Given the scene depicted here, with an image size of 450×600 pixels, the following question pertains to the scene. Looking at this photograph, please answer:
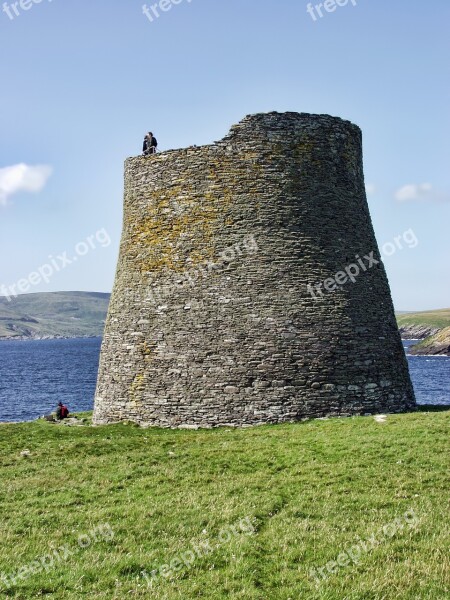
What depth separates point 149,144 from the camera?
27.5m

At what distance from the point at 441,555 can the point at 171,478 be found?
281 inches

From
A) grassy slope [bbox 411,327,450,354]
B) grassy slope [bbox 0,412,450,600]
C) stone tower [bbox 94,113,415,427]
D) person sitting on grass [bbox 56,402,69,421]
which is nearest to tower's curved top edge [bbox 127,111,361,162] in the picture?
stone tower [bbox 94,113,415,427]

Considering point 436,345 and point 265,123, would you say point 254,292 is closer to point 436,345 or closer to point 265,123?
point 265,123

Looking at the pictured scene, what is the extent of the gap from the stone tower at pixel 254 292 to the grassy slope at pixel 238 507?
2272 millimetres

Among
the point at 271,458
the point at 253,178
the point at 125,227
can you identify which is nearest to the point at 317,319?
the point at 253,178

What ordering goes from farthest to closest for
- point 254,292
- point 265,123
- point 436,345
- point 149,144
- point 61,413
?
point 436,345
point 61,413
point 149,144
point 265,123
point 254,292

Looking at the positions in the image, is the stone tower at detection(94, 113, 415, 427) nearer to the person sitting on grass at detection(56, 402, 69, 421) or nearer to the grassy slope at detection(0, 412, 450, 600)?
the grassy slope at detection(0, 412, 450, 600)

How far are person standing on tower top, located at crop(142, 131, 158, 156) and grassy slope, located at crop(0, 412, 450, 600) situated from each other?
13.2 metres

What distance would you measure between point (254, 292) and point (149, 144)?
30.8ft

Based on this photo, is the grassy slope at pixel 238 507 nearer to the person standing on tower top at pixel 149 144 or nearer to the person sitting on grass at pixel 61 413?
the person sitting on grass at pixel 61 413

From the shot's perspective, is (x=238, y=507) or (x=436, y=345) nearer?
(x=238, y=507)

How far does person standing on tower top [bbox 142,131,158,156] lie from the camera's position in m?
27.2

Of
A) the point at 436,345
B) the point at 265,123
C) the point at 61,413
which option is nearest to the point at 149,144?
the point at 265,123

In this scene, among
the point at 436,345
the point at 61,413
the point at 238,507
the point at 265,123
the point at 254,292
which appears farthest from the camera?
the point at 436,345
